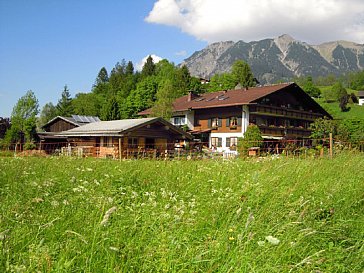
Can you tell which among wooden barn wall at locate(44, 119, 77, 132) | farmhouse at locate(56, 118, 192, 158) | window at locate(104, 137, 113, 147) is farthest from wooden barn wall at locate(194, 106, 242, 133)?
window at locate(104, 137, 113, 147)

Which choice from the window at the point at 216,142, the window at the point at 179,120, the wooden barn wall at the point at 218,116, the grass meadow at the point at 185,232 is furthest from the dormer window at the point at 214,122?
the grass meadow at the point at 185,232

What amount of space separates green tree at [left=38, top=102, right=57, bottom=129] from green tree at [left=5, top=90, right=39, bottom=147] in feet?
109

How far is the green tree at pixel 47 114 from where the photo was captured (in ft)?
275

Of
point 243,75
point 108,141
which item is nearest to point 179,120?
point 108,141

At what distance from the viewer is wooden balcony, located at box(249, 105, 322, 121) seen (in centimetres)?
3969

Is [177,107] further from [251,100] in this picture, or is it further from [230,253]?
[230,253]

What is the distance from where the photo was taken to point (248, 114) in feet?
130

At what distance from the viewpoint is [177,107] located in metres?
47.4

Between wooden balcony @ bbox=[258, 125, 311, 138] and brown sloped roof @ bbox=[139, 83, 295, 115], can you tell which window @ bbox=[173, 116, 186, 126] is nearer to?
brown sloped roof @ bbox=[139, 83, 295, 115]

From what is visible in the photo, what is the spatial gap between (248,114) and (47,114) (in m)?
62.7

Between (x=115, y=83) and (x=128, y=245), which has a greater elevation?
(x=115, y=83)

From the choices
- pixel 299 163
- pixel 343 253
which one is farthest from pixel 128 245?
pixel 299 163

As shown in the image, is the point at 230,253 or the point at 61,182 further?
the point at 61,182

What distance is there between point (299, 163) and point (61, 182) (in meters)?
4.64
